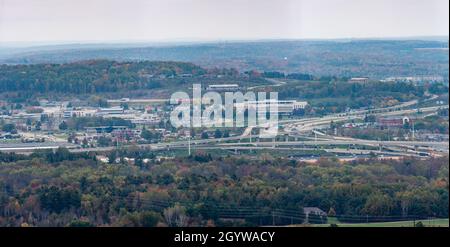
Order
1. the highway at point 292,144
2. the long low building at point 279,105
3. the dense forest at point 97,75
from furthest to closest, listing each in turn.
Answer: the dense forest at point 97,75 < the long low building at point 279,105 < the highway at point 292,144

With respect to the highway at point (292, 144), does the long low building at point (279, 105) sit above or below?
above

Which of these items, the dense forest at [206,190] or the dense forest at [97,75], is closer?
the dense forest at [206,190]

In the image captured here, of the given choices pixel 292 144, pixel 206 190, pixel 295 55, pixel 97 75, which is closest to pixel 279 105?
pixel 292 144

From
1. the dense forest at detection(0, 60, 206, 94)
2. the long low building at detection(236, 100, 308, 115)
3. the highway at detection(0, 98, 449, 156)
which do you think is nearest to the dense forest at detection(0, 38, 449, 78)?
the dense forest at detection(0, 60, 206, 94)

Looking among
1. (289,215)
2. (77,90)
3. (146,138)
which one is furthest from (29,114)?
(289,215)

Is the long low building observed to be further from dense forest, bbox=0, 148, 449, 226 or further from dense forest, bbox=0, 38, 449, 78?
dense forest, bbox=0, 148, 449, 226

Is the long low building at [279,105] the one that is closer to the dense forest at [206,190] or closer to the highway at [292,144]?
the highway at [292,144]

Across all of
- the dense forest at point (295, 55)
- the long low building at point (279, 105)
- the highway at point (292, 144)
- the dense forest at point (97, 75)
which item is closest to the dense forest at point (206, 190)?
the highway at point (292, 144)

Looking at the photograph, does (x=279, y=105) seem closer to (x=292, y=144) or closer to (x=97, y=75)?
(x=292, y=144)
